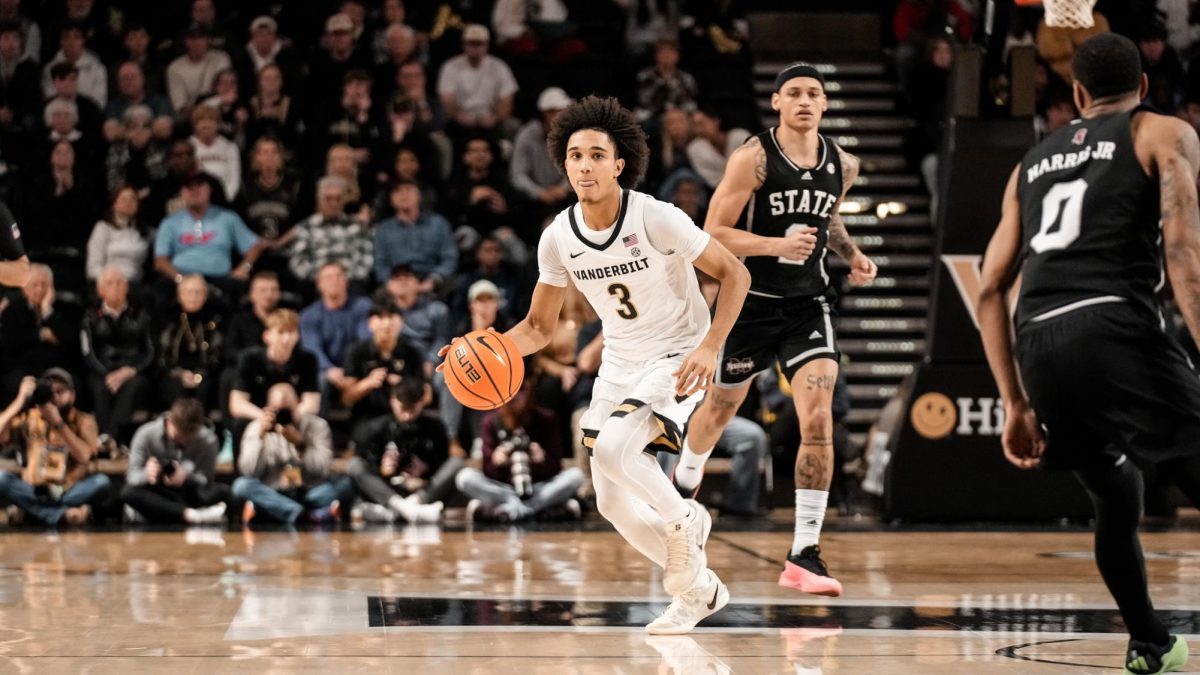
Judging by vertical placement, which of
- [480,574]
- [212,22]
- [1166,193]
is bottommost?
[480,574]

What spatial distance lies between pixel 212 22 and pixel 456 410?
5388 millimetres

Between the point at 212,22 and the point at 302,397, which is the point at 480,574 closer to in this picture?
the point at 302,397

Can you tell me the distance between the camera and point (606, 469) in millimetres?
6133

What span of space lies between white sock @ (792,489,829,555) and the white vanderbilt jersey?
1244 mm

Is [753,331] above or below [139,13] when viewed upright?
below

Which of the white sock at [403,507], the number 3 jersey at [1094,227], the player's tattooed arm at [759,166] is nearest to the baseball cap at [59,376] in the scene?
the white sock at [403,507]

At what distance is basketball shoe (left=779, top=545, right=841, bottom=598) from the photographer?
7.05 meters

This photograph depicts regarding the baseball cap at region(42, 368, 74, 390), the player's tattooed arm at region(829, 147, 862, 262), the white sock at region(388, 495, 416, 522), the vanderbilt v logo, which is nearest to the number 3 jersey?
the player's tattooed arm at region(829, 147, 862, 262)

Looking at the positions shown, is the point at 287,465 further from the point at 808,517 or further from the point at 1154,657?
the point at 1154,657

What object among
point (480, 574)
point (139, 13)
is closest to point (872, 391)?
point (480, 574)

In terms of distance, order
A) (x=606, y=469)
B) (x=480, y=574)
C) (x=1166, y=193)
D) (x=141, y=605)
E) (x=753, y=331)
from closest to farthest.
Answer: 1. (x=1166, y=193)
2. (x=606, y=469)
3. (x=141, y=605)
4. (x=753, y=331)
5. (x=480, y=574)

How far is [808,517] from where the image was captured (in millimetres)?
7312

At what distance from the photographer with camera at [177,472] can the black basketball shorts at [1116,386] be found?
756 centimetres

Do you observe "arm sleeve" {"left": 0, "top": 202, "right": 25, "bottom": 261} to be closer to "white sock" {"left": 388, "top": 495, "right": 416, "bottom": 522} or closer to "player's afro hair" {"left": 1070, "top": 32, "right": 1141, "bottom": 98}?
"white sock" {"left": 388, "top": 495, "right": 416, "bottom": 522}
